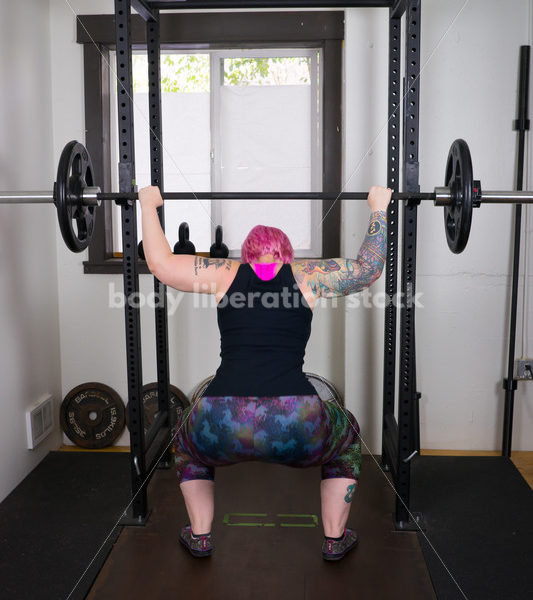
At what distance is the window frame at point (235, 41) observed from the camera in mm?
2838

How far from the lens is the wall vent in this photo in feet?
8.87

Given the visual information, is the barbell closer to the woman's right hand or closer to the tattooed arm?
the woman's right hand

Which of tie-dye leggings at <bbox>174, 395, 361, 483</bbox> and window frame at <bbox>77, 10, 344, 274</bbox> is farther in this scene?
window frame at <bbox>77, 10, 344, 274</bbox>

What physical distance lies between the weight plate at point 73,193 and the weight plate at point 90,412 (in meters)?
1.17

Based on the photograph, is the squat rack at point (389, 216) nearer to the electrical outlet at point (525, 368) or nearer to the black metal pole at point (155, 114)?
the black metal pole at point (155, 114)

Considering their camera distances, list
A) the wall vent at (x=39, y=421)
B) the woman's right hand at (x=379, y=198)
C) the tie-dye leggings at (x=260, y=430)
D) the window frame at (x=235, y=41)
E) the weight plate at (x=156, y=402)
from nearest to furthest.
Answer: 1. the tie-dye leggings at (x=260, y=430)
2. the woman's right hand at (x=379, y=198)
3. the wall vent at (x=39, y=421)
4. the window frame at (x=235, y=41)
5. the weight plate at (x=156, y=402)

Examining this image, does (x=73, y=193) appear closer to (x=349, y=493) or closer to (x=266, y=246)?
(x=266, y=246)

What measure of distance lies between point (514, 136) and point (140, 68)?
1.83 meters

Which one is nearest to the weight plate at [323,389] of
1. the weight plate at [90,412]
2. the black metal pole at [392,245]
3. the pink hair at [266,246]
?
the black metal pole at [392,245]

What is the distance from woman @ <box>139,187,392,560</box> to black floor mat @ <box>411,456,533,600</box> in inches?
18.4

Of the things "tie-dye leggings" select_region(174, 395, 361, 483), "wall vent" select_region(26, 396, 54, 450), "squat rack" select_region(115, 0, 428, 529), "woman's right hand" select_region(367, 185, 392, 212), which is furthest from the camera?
"wall vent" select_region(26, 396, 54, 450)

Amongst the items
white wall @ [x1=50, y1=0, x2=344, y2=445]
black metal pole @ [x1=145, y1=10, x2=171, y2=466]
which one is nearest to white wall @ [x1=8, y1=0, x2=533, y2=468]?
white wall @ [x1=50, y1=0, x2=344, y2=445]

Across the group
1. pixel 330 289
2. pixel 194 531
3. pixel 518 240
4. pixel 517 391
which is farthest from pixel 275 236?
pixel 517 391

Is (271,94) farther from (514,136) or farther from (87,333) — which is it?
(87,333)
